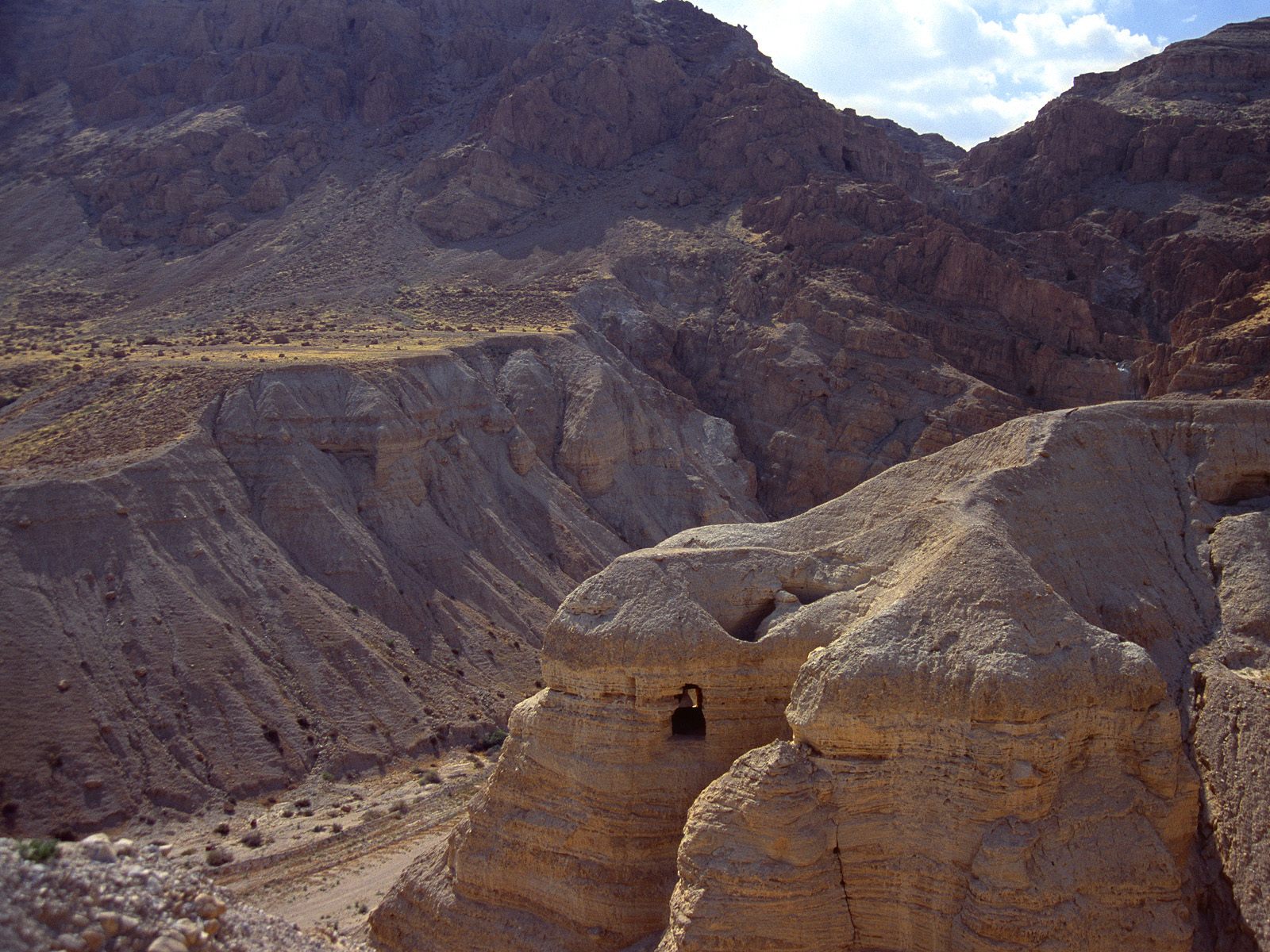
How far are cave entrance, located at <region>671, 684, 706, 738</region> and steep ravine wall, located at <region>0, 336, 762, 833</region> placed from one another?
17646mm

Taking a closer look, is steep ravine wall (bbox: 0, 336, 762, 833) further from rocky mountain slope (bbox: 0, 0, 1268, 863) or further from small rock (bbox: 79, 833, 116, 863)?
small rock (bbox: 79, 833, 116, 863)

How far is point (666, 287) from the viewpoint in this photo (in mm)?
77438

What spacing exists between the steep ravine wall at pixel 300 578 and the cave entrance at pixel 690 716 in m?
17.6

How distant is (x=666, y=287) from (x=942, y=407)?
20.1 m

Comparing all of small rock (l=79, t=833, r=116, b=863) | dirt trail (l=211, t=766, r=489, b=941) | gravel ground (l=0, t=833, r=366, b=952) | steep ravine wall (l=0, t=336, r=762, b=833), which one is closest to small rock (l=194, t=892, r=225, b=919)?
gravel ground (l=0, t=833, r=366, b=952)

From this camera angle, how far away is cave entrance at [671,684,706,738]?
65.9 feet

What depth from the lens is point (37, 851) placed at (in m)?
11.8

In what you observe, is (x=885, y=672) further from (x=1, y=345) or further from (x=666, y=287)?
(x=666, y=287)

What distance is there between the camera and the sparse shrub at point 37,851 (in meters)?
11.8

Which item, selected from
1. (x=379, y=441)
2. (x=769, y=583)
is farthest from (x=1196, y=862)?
(x=379, y=441)

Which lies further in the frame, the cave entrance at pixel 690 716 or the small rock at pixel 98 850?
the cave entrance at pixel 690 716

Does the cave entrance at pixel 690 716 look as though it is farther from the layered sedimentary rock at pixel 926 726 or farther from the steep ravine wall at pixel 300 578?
the steep ravine wall at pixel 300 578

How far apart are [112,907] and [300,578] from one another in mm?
30641

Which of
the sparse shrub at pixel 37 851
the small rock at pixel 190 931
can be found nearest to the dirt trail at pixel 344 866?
the small rock at pixel 190 931
